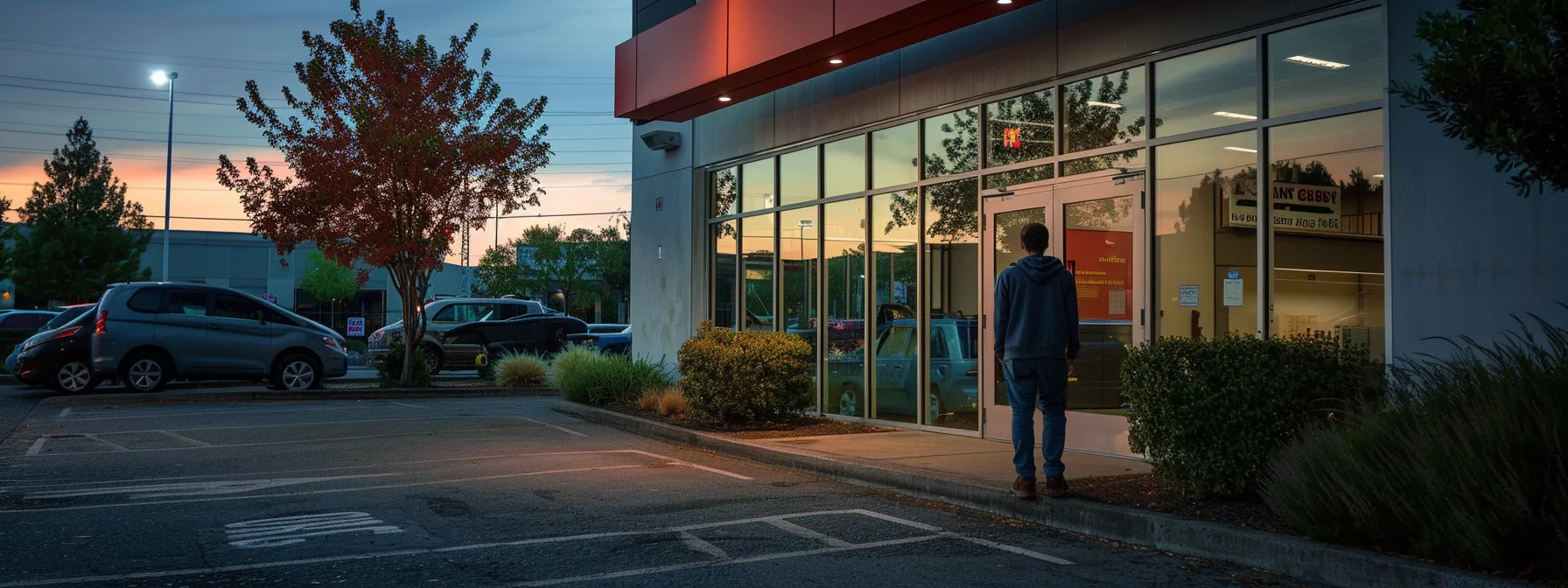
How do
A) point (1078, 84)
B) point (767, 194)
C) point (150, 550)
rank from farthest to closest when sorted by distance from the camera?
1. point (767, 194)
2. point (1078, 84)
3. point (150, 550)

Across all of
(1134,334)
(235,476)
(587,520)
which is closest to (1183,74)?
(1134,334)

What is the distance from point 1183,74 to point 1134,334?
222 cm

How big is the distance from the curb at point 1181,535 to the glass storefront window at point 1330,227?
2342 millimetres

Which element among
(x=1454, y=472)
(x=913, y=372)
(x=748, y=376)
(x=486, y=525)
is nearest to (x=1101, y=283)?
(x=913, y=372)

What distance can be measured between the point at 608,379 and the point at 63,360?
865cm

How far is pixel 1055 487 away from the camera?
7.61 meters

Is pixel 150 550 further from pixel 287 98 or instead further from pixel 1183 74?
pixel 287 98

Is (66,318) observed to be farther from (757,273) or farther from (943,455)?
(943,455)

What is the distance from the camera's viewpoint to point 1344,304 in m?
8.49

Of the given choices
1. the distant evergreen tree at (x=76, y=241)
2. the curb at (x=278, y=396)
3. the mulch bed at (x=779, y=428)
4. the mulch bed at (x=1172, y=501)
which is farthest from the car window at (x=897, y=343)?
the distant evergreen tree at (x=76, y=241)

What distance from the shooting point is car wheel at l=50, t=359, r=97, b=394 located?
18.1m

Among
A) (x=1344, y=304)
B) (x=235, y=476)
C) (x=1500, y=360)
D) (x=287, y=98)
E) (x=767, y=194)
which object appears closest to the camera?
(x=1500, y=360)

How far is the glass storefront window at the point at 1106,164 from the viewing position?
1026 centimetres

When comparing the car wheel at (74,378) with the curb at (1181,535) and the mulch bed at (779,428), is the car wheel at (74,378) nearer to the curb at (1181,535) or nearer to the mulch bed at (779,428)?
the mulch bed at (779,428)
